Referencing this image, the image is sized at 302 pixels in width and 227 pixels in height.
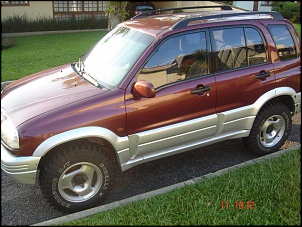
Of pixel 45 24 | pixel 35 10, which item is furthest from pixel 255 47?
pixel 35 10

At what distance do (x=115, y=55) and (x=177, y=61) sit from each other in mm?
734

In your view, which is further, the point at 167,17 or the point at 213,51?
→ the point at 167,17

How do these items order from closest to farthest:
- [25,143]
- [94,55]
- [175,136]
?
[25,143] → [175,136] → [94,55]

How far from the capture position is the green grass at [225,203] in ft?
9.72

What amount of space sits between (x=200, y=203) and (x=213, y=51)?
178 centimetres

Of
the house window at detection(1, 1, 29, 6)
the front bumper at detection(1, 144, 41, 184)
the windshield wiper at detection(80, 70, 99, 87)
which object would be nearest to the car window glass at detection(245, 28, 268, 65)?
the windshield wiper at detection(80, 70, 99, 87)

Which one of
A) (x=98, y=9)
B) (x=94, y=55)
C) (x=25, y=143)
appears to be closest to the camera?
(x=25, y=143)

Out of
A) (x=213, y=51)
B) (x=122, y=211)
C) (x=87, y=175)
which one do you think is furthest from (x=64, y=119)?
(x=213, y=51)

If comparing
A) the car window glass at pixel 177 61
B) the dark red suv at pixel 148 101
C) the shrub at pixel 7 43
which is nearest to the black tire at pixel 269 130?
the dark red suv at pixel 148 101

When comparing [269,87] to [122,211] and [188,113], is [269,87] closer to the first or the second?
[188,113]

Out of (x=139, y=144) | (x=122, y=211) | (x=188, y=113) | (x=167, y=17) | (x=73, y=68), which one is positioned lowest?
(x=122, y=211)

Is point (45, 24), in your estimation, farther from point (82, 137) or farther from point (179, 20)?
point (82, 137)

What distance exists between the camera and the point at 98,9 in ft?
61.4

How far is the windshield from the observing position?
363 cm
